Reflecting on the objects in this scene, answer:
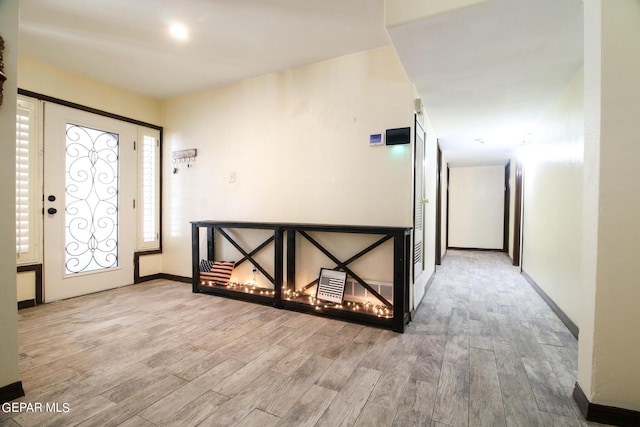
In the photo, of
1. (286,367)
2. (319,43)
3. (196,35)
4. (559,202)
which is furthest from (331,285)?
(196,35)

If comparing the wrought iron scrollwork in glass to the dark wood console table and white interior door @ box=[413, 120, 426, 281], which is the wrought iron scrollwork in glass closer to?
the dark wood console table

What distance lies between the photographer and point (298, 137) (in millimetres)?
3303

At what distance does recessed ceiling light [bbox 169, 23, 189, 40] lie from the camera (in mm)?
2521

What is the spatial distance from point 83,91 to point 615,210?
5069 mm

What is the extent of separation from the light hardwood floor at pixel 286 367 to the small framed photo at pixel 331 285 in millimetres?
282

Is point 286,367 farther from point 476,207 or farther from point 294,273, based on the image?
point 476,207

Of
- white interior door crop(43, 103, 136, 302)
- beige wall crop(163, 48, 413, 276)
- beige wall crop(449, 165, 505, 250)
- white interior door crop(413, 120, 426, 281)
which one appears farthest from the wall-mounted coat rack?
beige wall crop(449, 165, 505, 250)

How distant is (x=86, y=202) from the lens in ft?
11.7

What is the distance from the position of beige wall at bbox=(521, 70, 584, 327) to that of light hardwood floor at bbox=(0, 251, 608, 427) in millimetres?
400

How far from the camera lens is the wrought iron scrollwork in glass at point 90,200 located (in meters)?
3.43

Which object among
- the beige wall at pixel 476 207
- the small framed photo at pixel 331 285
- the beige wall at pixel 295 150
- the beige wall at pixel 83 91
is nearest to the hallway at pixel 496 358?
the small framed photo at pixel 331 285

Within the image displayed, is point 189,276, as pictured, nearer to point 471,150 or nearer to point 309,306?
point 309,306

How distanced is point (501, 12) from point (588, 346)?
6.30 ft

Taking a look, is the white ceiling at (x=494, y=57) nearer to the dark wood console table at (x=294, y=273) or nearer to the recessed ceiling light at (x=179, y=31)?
the dark wood console table at (x=294, y=273)
